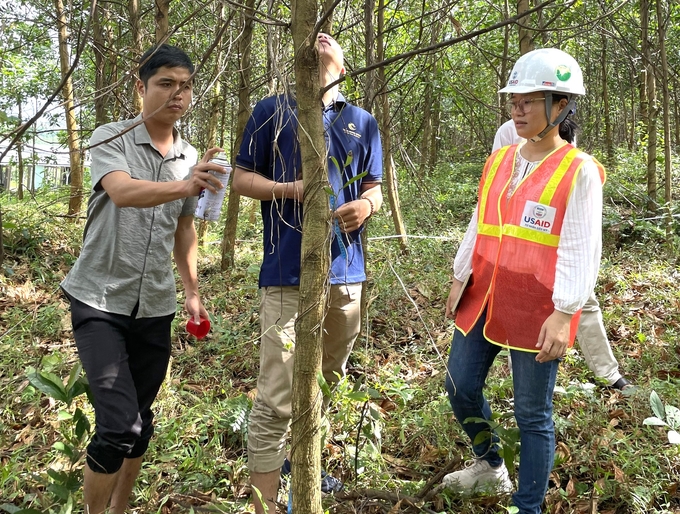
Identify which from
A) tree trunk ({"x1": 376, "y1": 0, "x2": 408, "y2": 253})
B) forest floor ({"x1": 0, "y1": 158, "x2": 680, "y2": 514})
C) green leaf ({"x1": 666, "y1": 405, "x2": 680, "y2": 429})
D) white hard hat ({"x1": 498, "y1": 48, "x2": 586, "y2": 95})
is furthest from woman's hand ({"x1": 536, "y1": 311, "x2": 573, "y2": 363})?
tree trunk ({"x1": 376, "y1": 0, "x2": 408, "y2": 253})

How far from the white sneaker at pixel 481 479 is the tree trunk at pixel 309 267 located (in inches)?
43.4

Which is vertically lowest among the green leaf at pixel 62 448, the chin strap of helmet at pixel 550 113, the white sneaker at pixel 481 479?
the white sneaker at pixel 481 479

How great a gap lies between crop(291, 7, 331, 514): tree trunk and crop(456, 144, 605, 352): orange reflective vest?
97 cm

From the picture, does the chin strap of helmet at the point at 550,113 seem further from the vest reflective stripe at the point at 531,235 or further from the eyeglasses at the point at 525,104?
the vest reflective stripe at the point at 531,235

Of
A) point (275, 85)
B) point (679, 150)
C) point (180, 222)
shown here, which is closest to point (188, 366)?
point (180, 222)

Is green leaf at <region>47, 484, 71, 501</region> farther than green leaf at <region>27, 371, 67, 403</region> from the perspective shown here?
No

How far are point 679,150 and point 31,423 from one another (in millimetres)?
11266

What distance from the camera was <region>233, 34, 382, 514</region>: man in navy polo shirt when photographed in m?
2.27

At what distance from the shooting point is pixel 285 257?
2.37 meters

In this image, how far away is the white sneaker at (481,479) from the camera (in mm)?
2502

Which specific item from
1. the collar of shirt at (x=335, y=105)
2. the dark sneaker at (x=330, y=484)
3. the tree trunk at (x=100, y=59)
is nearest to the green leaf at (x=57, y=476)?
the dark sneaker at (x=330, y=484)

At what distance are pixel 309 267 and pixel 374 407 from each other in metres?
1.56

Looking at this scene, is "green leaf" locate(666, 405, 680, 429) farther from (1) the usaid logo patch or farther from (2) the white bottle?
(2) the white bottle

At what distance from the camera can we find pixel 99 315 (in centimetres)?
212
